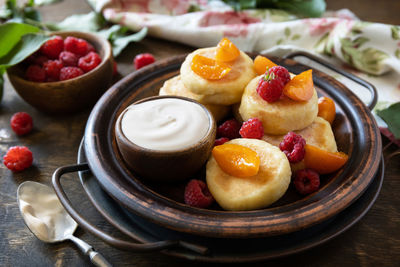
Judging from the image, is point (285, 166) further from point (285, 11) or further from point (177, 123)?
point (285, 11)

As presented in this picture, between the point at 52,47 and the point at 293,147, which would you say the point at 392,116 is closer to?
the point at 293,147

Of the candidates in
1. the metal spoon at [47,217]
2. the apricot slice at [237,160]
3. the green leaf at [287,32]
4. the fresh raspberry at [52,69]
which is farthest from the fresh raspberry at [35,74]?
the green leaf at [287,32]

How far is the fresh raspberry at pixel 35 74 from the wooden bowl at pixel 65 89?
42mm

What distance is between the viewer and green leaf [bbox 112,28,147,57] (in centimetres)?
258

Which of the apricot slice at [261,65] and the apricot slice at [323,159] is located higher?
the apricot slice at [261,65]

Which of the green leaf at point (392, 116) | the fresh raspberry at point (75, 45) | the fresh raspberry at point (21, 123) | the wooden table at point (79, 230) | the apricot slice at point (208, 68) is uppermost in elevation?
the apricot slice at point (208, 68)

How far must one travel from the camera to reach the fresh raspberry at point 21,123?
6.48ft

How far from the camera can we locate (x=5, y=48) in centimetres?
199

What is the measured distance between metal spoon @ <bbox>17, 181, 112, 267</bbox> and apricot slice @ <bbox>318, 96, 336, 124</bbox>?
112 centimetres

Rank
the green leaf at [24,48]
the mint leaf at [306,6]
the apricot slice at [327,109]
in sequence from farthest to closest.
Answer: the mint leaf at [306,6], the green leaf at [24,48], the apricot slice at [327,109]

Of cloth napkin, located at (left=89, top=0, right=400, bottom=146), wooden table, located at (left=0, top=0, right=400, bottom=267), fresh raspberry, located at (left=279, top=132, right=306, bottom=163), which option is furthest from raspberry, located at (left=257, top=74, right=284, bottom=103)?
cloth napkin, located at (left=89, top=0, right=400, bottom=146)

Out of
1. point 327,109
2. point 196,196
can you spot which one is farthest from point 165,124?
point 327,109

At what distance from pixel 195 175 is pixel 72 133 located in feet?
2.77

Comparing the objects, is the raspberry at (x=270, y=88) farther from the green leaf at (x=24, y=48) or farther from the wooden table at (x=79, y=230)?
the green leaf at (x=24, y=48)
